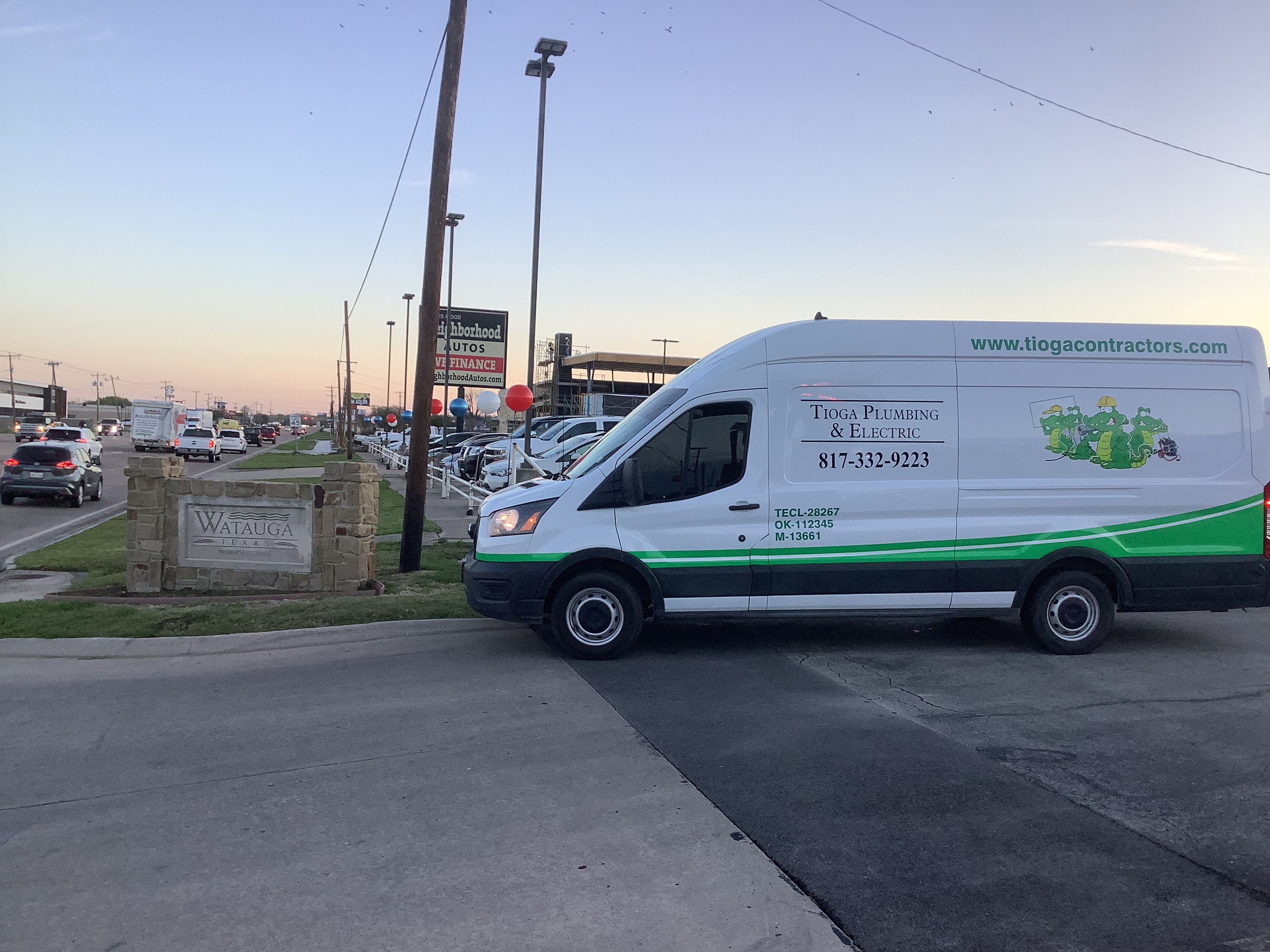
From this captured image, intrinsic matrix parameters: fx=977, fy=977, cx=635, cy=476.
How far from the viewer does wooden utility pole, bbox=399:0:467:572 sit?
11953 millimetres

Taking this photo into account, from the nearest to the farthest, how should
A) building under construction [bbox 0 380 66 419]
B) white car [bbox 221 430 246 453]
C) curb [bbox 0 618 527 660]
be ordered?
curb [bbox 0 618 527 660], white car [bbox 221 430 246 453], building under construction [bbox 0 380 66 419]

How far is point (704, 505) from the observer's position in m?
7.74

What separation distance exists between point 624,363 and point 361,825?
6897 cm

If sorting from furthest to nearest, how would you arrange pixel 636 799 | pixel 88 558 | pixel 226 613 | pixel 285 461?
pixel 285 461 < pixel 88 558 < pixel 226 613 < pixel 636 799

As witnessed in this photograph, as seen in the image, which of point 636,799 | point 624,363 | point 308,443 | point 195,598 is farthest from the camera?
point 308,443

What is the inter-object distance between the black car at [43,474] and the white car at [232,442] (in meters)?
36.8

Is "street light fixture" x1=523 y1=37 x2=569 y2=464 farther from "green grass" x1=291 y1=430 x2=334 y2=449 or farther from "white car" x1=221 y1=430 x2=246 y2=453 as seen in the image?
"green grass" x1=291 y1=430 x2=334 y2=449

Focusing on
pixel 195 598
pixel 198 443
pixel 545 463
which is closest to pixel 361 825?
pixel 195 598

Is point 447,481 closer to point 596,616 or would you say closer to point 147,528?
point 147,528

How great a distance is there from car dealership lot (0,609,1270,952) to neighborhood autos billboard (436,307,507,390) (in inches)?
707

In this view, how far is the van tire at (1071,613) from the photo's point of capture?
8.02m

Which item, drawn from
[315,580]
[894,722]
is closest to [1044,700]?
[894,722]

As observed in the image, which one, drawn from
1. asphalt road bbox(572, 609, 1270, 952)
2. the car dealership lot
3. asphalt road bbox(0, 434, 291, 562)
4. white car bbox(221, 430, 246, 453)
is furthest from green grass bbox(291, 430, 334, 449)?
asphalt road bbox(572, 609, 1270, 952)

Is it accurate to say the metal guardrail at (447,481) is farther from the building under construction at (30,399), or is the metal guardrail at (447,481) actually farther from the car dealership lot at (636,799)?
the building under construction at (30,399)
